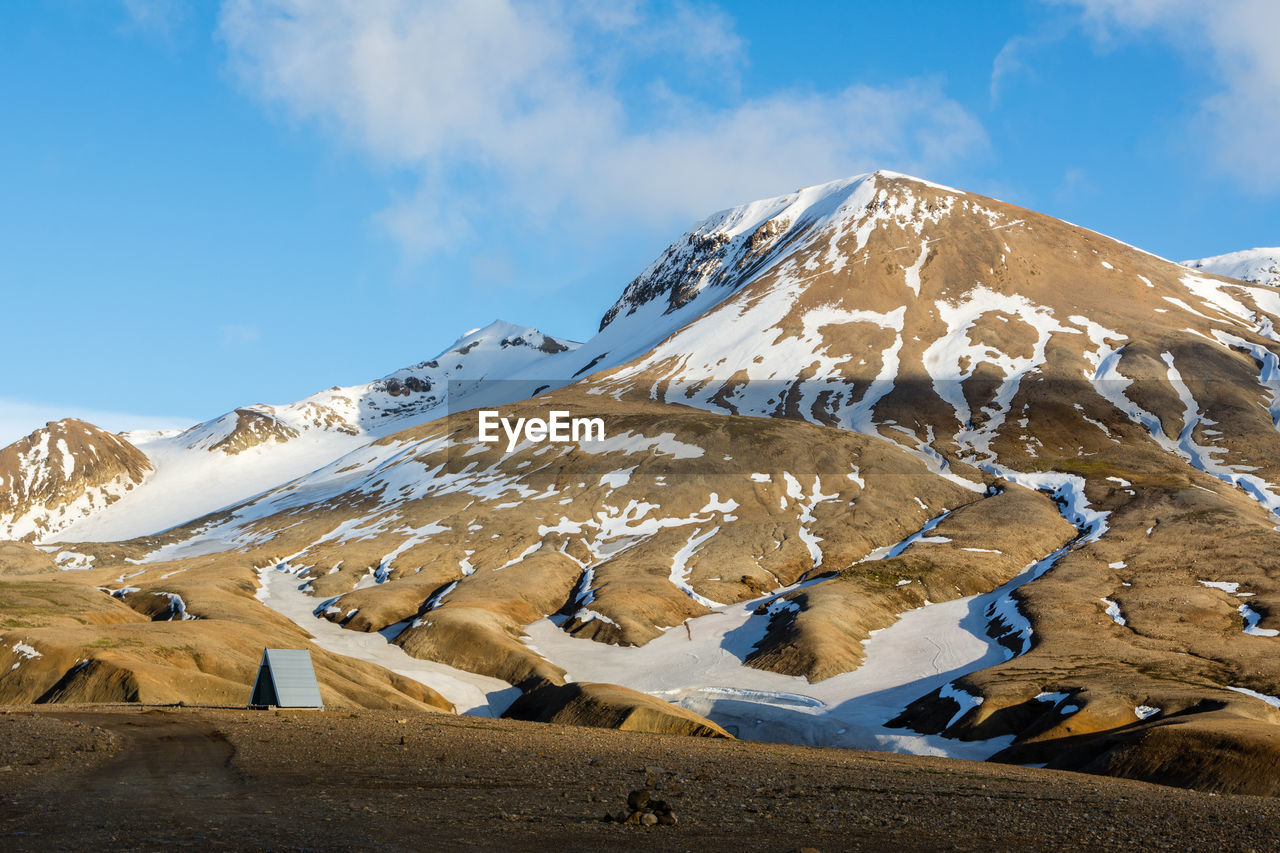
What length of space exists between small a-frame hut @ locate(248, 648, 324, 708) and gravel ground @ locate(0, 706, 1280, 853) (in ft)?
29.4

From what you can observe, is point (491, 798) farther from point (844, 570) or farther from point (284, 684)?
point (844, 570)

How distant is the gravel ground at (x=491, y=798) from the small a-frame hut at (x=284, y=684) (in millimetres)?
8963

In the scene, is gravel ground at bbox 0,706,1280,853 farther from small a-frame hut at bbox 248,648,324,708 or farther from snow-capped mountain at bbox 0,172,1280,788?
snow-capped mountain at bbox 0,172,1280,788

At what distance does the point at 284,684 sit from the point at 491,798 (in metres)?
30.2

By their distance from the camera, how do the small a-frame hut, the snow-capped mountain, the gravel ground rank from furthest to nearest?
the snow-capped mountain, the small a-frame hut, the gravel ground

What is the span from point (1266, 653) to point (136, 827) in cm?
9567

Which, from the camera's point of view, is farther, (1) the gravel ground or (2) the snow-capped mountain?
(2) the snow-capped mountain

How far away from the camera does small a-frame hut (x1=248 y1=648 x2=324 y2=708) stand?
50062 millimetres

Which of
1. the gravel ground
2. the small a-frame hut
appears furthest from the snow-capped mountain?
the gravel ground

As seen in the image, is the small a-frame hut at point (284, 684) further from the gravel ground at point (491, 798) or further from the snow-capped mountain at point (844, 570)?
the snow-capped mountain at point (844, 570)

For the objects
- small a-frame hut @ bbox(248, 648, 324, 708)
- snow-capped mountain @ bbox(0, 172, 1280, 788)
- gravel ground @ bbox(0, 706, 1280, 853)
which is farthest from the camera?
snow-capped mountain @ bbox(0, 172, 1280, 788)

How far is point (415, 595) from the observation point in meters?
130

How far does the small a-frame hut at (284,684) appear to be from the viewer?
50.1 meters

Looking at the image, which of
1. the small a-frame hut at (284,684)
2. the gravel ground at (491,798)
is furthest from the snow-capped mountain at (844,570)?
the gravel ground at (491,798)
